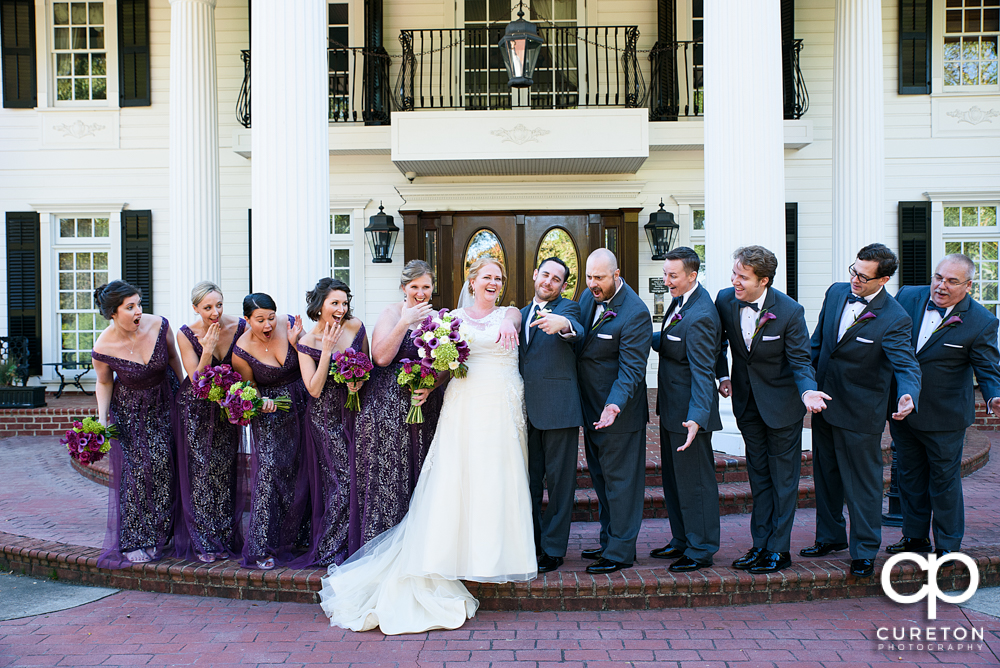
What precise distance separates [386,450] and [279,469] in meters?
0.71

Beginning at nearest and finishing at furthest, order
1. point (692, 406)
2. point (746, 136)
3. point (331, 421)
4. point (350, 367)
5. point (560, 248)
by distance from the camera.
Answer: point (692, 406)
point (350, 367)
point (331, 421)
point (746, 136)
point (560, 248)

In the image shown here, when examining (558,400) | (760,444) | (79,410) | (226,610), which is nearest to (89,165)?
(79,410)

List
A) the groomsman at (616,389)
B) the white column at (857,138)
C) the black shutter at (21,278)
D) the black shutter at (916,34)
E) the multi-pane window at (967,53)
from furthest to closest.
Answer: the black shutter at (21,278) → the multi-pane window at (967,53) → the black shutter at (916,34) → the white column at (857,138) → the groomsman at (616,389)

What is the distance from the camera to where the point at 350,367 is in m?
4.19

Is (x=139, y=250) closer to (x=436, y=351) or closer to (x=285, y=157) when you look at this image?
(x=285, y=157)

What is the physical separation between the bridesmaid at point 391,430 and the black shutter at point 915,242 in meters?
8.61

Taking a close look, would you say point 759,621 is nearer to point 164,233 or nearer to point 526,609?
point 526,609

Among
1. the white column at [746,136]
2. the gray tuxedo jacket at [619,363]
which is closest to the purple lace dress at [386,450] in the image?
the gray tuxedo jacket at [619,363]

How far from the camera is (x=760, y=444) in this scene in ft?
14.2

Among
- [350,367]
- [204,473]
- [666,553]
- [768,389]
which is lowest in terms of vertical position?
[666,553]

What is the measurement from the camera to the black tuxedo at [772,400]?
4.12 metres

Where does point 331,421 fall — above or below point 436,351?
below

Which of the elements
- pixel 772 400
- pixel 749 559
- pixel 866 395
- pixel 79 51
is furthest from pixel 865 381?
pixel 79 51

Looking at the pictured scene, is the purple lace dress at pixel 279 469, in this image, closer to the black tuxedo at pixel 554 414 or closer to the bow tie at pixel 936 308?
the black tuxedo at pixel 554 414
